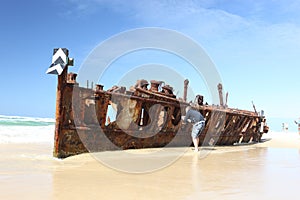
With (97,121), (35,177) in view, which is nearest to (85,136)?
(97,121)

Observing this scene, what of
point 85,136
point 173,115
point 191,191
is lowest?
point 191,191

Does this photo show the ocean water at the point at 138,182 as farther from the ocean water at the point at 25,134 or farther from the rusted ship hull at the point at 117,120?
the ocean water at the point at 25,134

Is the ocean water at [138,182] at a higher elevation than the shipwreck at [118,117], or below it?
below

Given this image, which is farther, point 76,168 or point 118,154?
point 118,154

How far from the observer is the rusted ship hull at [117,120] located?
5.88 meters

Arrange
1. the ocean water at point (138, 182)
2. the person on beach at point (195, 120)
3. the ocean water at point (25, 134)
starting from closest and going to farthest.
Result: the ocean water at point (138, 182)
the person on beach at point (195, 120)
the ocean water at point (25, 134)

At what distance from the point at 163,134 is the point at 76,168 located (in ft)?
12.8

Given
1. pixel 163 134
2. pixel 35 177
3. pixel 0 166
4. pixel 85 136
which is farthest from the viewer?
pixel 163 134

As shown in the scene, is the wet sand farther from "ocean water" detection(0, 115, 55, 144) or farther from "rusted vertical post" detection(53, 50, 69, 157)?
"ocean water" detection(0, 115, 55, 144)

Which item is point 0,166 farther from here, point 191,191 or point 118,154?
point 191,191

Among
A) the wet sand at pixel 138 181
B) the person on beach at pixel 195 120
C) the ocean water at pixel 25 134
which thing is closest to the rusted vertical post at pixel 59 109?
the wet sand at pixel 138 181

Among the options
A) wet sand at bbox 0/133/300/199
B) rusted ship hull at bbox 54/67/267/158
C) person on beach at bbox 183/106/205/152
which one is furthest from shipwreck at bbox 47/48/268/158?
wet sand at bbox 0/133/300/199

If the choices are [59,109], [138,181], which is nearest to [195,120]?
[59,109]

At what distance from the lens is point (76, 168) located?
459 cm
